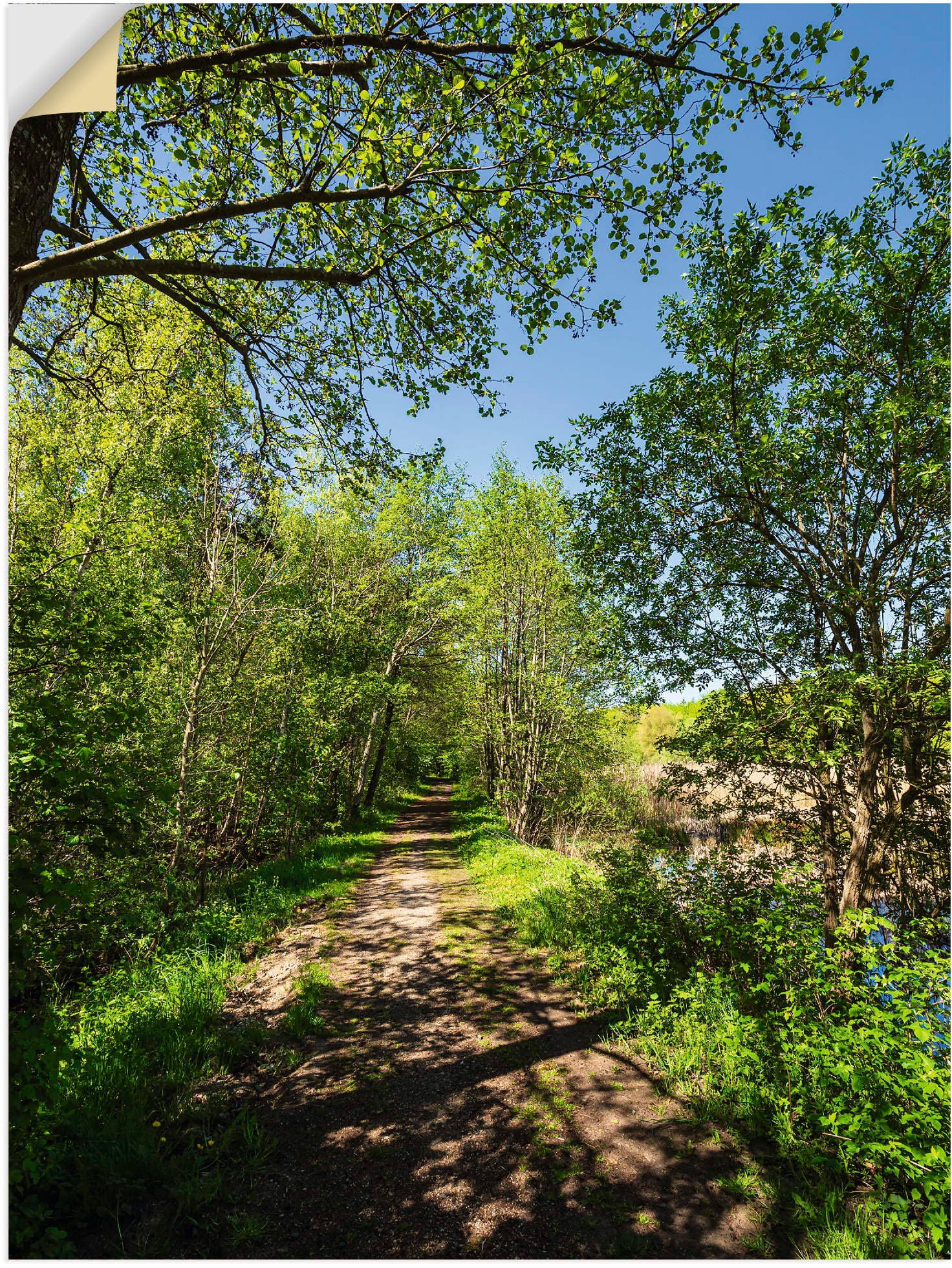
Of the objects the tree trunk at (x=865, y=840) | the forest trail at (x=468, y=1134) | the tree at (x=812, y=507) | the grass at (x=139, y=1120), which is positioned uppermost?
the tree at (x=812, y=507)

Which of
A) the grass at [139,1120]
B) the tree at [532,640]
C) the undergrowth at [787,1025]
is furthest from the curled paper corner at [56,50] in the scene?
the tree at [532,640]

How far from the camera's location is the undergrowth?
106 inches

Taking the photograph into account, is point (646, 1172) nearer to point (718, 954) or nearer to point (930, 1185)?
point (930, 1185)

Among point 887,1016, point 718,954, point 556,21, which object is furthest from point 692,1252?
point 556,21

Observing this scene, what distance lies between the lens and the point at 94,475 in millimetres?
8641

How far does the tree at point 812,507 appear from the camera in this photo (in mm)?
4082

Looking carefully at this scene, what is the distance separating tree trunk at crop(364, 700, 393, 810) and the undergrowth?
1247cm

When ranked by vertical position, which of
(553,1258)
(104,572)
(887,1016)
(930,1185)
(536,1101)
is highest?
(104,572)

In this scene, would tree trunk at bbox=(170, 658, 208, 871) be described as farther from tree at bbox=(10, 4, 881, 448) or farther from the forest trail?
tree at bbox=(10, 4, 881, 448)

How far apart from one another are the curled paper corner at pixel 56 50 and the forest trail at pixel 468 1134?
535cm

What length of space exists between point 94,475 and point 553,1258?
37.6ft

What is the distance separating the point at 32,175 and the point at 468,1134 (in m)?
6.50

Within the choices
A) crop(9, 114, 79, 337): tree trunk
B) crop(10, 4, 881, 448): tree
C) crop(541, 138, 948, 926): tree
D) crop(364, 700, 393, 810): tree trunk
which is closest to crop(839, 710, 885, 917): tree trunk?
crop(541, 138, 948, 926): tree

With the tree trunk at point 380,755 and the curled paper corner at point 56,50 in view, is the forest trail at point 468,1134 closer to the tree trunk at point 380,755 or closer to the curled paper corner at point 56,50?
the curled paper corner at point 56,50
